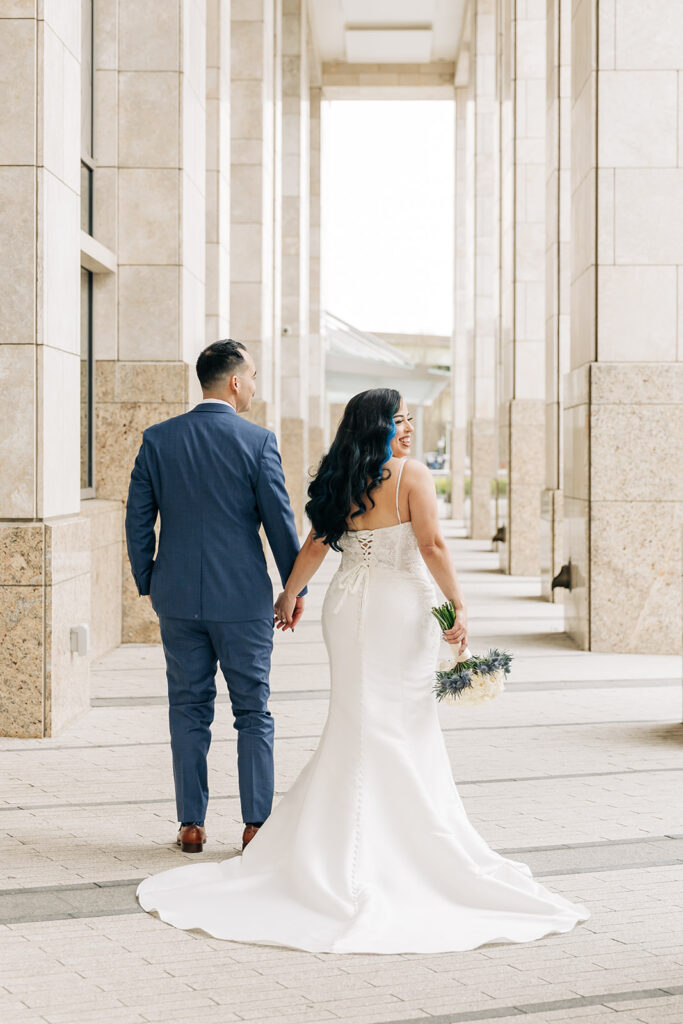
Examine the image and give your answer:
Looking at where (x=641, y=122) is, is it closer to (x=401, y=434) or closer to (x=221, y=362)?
(x=221, y=362)

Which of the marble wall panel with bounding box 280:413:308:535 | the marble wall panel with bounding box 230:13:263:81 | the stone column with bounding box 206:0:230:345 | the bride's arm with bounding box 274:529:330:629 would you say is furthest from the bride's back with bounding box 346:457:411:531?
the marble wall panel with bounding box 280:413:308:535

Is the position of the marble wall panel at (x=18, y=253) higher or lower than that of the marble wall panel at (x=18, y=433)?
higher

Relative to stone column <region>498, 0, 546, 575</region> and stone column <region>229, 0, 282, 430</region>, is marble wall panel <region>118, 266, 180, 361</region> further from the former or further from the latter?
stone column <region>498, 0, 546, 575</region>

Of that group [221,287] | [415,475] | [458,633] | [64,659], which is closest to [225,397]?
[415,475]

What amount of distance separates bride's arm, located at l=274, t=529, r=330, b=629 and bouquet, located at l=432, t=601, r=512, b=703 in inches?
19.3

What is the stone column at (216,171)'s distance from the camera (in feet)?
45.1

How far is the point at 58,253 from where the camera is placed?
→ 23.7 feet

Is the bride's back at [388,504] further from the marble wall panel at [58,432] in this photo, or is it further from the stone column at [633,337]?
A: the stone column at [633,337]

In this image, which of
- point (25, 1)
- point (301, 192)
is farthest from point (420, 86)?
point (25, 1)

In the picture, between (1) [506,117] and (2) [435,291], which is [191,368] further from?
(2) [435,291]

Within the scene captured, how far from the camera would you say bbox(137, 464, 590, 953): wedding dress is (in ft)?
13.3

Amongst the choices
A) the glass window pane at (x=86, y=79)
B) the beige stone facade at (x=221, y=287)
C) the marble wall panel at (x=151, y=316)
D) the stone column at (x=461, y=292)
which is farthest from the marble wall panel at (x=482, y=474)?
the glass window pane at (x=86, y=79)

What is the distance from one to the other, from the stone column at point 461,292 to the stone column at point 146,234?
67.6ft

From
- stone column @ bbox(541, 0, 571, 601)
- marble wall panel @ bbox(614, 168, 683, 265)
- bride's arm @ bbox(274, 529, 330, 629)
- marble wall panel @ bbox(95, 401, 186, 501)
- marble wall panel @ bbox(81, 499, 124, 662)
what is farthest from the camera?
stone column @ bbox(541, 0, 571, 601)
